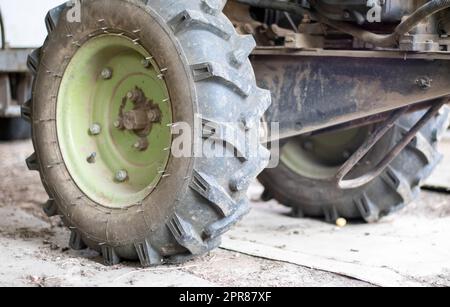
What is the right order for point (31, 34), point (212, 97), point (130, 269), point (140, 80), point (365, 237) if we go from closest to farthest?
point (212, 97) < point (130, 269) < point (140, 80) < point (365, 237) < point (31, 34)

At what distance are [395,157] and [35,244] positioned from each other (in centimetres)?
212

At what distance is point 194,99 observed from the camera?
3.59 m

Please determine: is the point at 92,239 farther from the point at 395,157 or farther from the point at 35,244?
the point at 395,157

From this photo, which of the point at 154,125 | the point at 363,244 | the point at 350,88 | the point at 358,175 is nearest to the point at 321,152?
the point at 358,175

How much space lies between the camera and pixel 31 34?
5.94 metres

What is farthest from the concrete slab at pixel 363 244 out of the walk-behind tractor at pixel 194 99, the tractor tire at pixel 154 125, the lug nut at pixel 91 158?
the lug nut at pixel 91 158

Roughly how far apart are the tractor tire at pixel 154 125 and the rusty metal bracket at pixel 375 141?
76 centimetres

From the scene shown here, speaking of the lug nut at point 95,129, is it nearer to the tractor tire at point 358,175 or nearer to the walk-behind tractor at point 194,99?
the walk-behind tractor at point 194,99

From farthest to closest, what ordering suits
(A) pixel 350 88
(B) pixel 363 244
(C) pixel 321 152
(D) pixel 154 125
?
(C) pixel 321 152, (B) pixel 363 244, (A) pixel 350 88, (D) pixel 154 125

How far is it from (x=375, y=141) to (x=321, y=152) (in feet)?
3.05

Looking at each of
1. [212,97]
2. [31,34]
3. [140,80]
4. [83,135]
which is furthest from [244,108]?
[31,34]

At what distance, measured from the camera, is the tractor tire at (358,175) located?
16.0 feet

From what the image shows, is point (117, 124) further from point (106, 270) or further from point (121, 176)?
point (106, 270)

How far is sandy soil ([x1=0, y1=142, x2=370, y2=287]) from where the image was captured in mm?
3641
